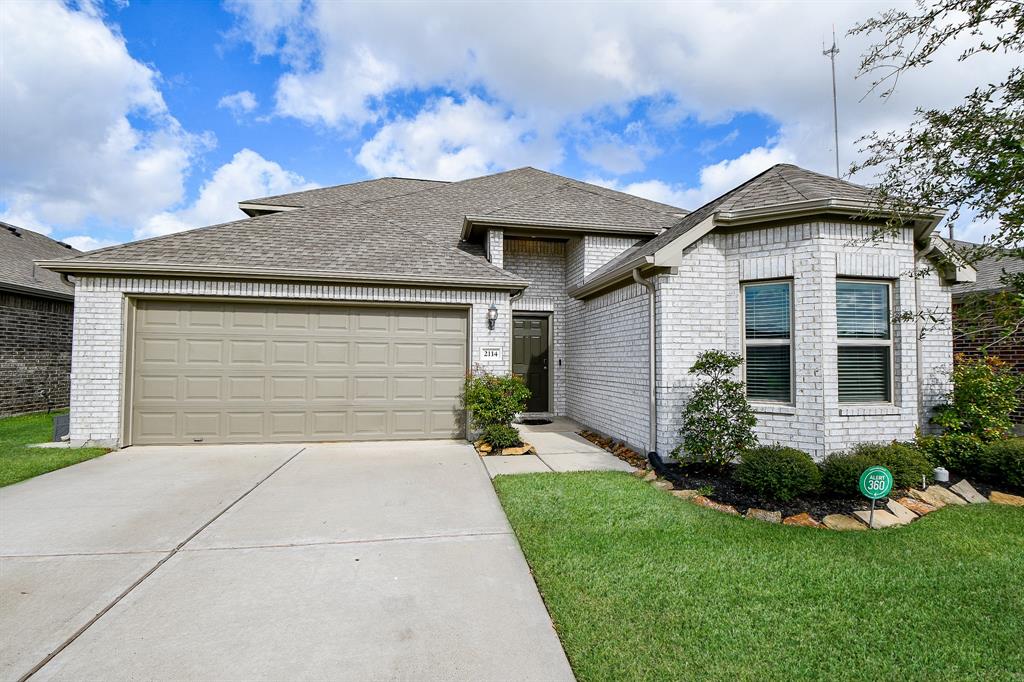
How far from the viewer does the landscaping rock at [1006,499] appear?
16.2 ft

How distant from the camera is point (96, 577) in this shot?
3244 millimetres

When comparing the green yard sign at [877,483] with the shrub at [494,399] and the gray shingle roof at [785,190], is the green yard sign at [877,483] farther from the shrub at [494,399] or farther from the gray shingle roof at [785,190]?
the shrub at [494,399]

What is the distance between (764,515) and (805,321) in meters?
2.63

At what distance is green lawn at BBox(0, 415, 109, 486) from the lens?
5.88 m

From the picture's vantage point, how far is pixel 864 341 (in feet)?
19.3

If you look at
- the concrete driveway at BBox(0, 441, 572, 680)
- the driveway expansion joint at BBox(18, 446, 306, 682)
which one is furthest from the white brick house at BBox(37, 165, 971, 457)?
the driveway expansion joint at BBox(18, 446, 306, 682)

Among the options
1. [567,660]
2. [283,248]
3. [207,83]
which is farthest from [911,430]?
[207,83]

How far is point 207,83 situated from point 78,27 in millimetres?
2157

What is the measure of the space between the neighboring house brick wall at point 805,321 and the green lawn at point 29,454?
825cm

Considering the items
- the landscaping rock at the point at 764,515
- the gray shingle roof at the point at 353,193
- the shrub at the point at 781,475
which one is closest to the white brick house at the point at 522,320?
the shrub at the point at 781,475

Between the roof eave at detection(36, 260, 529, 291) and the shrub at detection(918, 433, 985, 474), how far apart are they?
251 inches

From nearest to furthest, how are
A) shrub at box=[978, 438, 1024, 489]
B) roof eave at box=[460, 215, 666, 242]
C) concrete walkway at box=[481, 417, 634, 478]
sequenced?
1. shrub at box=[978, 438, 1024, 489]
2. concrete walkway at box=[481, 417, 634, 478]
3. roof eave at box=[460, 215, 666, 242]

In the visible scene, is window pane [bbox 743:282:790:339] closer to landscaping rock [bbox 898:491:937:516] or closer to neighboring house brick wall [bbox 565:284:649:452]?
neighboring house brick wall [bbox 565:284:649:452]

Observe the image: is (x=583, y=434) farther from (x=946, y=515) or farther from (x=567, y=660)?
(x=567, y=660)
